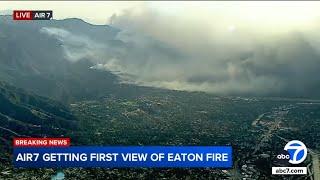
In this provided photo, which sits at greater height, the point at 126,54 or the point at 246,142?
the point at 126,54

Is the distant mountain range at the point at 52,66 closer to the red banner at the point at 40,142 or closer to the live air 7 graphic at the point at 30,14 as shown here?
the live air 7 graphic at the point at 30,14

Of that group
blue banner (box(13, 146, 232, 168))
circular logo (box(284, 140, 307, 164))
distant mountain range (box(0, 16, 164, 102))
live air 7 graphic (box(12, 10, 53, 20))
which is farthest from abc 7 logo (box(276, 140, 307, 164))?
live air 7 graphic (box(12, 10, 53, 20))

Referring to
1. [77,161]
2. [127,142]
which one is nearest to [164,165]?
[127,142]

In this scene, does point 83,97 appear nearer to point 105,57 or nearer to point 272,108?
point 105,57

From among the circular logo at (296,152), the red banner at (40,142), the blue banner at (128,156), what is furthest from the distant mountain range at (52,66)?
the circular logo at (296,152)

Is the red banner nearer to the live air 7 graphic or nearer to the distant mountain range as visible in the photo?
the distant mountain range

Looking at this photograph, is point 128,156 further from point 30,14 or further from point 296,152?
point 30,14

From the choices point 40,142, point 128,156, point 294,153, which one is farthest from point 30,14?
point 294,153
